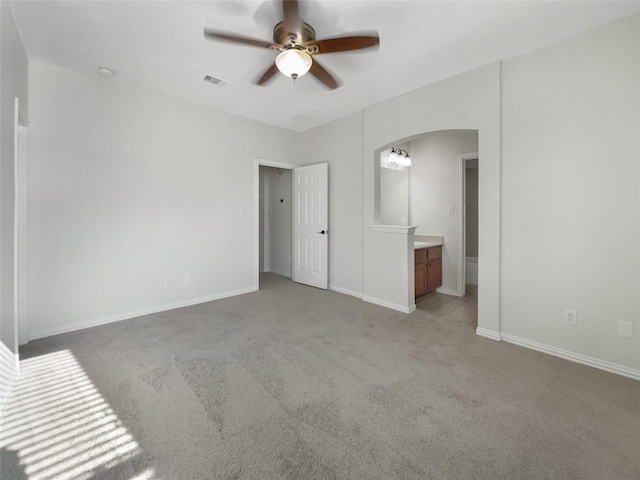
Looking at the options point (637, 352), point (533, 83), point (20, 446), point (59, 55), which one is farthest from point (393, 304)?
point (59, 55)

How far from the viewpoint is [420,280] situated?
159 inches

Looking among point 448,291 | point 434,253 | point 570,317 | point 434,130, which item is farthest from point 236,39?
point 448,291

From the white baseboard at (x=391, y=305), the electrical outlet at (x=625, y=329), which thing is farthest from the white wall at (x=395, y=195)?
the electrical outlet at (x=625, y=329)

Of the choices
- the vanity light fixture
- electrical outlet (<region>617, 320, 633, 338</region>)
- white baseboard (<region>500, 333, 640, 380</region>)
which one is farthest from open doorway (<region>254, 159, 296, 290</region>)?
electrical outlet (<region>617, 320, 633, 338</region>)

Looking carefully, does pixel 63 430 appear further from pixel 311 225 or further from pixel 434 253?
pixel 434 253

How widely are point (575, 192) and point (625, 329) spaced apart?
1.12 metres

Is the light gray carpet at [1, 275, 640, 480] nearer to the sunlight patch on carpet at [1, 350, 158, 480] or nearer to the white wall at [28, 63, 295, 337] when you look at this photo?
the sunlight patch on carpet at [1, 350, 158, 480]

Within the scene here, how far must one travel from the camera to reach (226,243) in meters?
4.23

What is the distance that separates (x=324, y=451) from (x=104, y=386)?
5.37 feet

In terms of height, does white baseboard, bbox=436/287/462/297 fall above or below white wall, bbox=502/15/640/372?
below

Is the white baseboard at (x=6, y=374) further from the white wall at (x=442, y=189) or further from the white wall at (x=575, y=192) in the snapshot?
the white wall at (x=442, y=189)

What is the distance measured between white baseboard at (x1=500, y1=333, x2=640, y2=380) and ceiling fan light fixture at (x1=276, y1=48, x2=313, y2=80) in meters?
3.00

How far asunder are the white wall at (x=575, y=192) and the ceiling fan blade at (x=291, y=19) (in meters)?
2.05

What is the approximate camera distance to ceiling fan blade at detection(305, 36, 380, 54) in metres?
1.99
